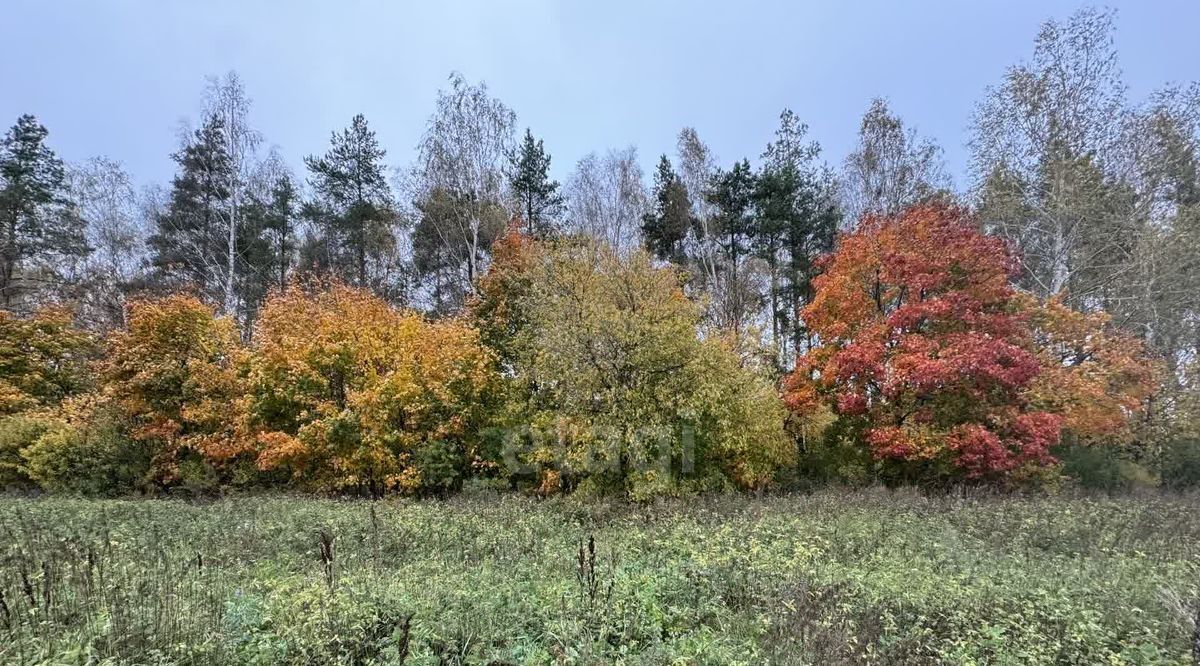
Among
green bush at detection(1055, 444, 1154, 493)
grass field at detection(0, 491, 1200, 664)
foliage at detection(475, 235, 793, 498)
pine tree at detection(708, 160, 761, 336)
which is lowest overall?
green bush at detection(1055, 444, 1154, 493)

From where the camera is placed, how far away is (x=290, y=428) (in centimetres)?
1330

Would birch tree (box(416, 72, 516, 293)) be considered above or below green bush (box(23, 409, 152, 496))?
above

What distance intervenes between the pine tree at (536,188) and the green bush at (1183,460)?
22.1 metres

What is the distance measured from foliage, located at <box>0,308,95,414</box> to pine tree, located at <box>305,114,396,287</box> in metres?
9.49

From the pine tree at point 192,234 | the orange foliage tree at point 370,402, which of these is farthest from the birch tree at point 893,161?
the pine tree at point 192,234

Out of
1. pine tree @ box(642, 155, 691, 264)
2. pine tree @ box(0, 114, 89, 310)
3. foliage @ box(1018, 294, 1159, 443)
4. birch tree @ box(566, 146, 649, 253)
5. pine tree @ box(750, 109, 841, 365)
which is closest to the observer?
foliage @ box(1018, 294, 1159, 443)

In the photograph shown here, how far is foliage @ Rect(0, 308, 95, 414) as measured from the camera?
1631cm

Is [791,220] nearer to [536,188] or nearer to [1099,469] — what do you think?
[536,188]

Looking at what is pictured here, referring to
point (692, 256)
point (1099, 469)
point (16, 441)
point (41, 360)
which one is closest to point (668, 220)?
point (692, 256)

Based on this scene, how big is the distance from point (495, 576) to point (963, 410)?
1145cm

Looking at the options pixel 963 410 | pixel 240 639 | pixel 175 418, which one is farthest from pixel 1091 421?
pixel 175 418

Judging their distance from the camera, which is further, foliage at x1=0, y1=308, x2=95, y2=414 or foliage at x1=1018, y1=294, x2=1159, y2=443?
foliage at x1=0, y1=308, x2=95, y2=414

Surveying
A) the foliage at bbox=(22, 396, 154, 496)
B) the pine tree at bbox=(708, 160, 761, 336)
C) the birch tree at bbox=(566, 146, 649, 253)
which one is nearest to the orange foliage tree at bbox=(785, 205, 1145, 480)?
the pine tree at bbox=(708, 160, 761, 336)

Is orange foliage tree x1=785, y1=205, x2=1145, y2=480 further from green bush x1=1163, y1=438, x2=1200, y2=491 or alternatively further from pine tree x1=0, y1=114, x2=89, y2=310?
pine tree x1=0, y1=114, x2=89, y2=310
